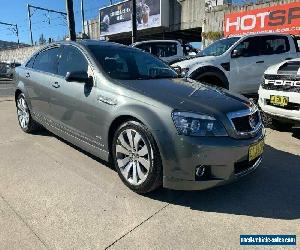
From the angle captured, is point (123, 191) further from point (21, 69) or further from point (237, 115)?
point (21, 69)

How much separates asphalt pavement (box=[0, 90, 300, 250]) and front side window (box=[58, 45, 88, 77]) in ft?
3.80

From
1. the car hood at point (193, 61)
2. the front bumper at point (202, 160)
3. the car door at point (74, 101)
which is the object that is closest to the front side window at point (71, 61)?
the car door at point (74, 101)

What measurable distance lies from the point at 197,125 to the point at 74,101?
1691 millimetres

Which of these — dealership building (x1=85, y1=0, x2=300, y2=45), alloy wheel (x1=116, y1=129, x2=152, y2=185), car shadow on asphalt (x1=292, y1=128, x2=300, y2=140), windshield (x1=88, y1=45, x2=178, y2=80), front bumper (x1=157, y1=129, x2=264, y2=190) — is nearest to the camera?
front bumper (x1=157, y1=129, x2=264, y2=190)

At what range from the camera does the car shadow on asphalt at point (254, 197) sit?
3029mm

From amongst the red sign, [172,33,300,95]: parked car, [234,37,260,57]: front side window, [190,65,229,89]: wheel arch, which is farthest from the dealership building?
[190,65,229,89]: wheel arch

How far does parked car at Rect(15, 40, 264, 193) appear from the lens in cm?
292

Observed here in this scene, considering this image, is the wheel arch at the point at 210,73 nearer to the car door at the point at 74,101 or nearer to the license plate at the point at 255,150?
the car door at the point at 74,101

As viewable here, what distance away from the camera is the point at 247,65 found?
7398mm

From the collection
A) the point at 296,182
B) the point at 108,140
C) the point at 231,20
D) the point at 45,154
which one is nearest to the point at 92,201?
the point at 108,140

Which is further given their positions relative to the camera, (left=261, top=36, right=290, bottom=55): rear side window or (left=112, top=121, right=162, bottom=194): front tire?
(left=261, top=36, right=290, bottom=55): rear side window

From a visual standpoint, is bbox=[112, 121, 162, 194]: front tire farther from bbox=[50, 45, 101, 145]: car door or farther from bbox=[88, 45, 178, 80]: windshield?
bbox=[88, 45, 178, 80]: windshield

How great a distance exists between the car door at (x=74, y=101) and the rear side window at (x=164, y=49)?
21.0 ft

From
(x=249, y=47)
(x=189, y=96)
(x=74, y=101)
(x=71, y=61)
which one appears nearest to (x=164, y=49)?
(x=249, y=47)
